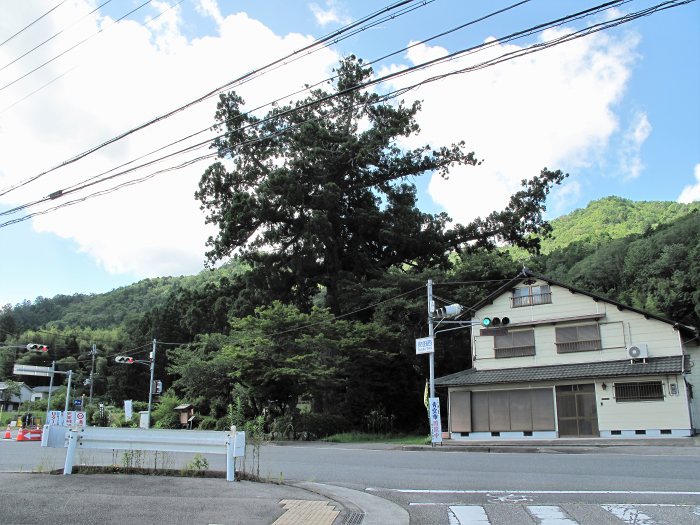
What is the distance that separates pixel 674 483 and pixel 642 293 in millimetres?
49071

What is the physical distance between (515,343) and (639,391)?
6.05m

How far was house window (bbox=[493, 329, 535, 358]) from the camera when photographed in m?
27.4

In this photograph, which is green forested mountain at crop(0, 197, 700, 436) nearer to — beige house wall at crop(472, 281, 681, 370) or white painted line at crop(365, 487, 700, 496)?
beige house wall at crop(472, 281, 681, 370)

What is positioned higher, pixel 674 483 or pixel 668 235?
pixel 668 235

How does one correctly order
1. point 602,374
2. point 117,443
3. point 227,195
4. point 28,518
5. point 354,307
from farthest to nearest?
point 227,195
point 354,307
point 602,374
point 117,443
point 28,518

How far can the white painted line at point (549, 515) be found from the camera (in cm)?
634

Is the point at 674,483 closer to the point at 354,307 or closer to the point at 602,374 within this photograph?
the point at 602,374

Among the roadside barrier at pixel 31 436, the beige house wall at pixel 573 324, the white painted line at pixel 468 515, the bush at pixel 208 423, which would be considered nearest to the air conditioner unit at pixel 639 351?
the beige house wall at pixel 573 324

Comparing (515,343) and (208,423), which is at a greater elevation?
(515,343)

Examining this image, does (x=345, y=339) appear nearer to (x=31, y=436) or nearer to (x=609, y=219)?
(x=31, y=436)

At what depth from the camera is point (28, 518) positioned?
582 centimetres

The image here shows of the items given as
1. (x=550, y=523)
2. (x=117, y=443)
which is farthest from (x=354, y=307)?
(x=550, y=523)

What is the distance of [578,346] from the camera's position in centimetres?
2616

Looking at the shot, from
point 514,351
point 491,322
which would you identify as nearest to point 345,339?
point 514,351
